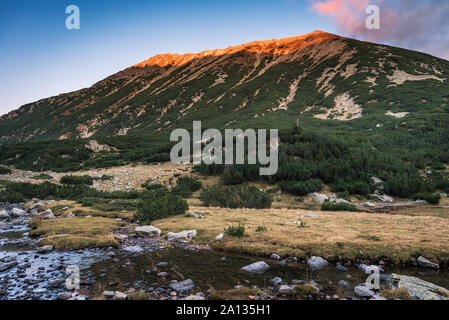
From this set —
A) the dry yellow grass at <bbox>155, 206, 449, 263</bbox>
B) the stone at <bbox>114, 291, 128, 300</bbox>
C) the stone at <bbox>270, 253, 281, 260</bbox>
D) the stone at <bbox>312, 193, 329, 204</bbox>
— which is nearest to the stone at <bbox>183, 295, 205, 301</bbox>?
the stone at <bbox>114, 291, 128, 300</bbox>

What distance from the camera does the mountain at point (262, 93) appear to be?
60781 millimetres

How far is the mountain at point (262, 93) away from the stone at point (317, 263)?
45.7m

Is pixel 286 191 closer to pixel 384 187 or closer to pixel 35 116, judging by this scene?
pixel 384 187

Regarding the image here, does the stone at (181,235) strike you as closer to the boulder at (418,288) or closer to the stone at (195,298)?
the stone at (195,298)

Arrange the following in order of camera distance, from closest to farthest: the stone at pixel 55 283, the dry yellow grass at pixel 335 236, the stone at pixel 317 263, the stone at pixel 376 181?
1. the stone at pixel 55 283
2. the stone at pixel 317 263
3. the dry yellow grass at pixel 335 236
4. the stone at pixel 376 181

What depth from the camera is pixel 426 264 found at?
27.1ft

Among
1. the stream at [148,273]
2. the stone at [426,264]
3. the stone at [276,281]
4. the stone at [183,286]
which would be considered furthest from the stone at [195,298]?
the stone at [426,264]

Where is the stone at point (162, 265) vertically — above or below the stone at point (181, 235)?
above

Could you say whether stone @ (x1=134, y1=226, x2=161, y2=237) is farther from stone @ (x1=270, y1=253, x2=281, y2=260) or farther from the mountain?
the mountain

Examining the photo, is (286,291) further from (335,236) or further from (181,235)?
(181,235)

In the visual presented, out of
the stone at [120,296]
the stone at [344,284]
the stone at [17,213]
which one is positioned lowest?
the stone at [17,213]

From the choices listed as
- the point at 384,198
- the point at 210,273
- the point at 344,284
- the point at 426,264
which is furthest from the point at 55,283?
the point at 384,198
